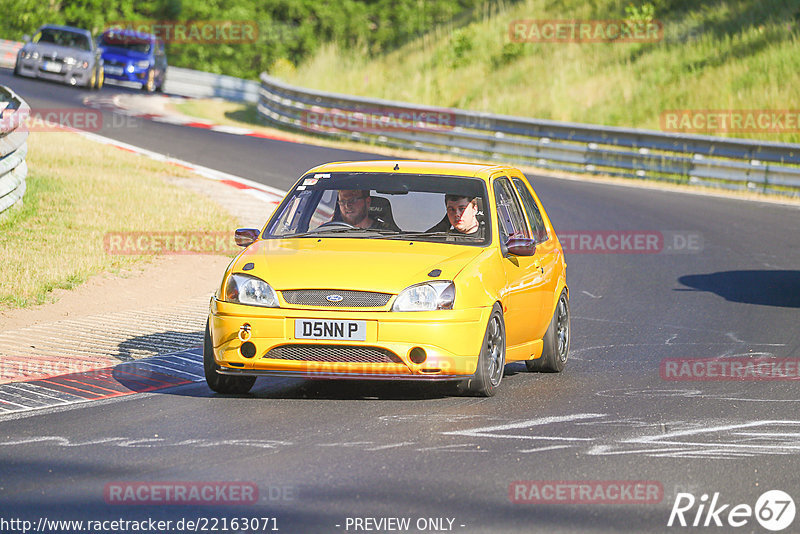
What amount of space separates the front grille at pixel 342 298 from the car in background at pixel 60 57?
99.2ft

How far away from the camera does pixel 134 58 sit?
40.6 meters

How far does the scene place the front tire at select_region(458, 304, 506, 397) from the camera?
8.12m

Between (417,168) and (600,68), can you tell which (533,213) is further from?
(600,68)

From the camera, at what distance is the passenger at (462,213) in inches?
352

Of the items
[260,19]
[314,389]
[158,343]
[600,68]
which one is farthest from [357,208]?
[260,19]

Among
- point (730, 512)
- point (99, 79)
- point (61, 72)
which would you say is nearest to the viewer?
point (730, 512)

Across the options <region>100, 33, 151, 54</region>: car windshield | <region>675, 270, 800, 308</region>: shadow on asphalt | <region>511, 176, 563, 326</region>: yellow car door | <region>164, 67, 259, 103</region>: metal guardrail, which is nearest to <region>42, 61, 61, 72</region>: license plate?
<region>100, 33, 151, 54</region>: car windshield

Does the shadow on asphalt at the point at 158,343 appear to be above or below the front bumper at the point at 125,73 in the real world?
below

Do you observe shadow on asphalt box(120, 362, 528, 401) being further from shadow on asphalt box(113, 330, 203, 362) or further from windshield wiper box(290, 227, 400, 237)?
windshield wiper box(290, 227, 400, 237)

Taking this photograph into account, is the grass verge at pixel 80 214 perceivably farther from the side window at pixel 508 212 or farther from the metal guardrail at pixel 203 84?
the metal guardrail at pixel 203 84

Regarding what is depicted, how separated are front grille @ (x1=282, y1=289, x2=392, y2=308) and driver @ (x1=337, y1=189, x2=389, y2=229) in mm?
1248

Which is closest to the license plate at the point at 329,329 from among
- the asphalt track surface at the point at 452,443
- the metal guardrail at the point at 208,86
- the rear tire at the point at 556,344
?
the asphalt track surface at the point at 452,443

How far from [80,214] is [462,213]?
8.82m

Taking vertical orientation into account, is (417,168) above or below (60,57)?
above
